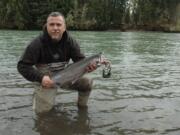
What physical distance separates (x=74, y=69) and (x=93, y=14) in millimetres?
65784

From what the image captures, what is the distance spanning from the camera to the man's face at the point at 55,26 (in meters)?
7.30

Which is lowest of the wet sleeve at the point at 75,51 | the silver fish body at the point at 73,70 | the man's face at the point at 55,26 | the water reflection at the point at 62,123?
the water reflection at the point at 62,123

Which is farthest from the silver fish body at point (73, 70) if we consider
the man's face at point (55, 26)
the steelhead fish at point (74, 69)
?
the man's face at point (55, 26)

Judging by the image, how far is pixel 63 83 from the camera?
7434 millimetres

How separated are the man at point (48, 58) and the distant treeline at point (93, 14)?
58.6m

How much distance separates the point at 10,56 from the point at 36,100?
11198 mm

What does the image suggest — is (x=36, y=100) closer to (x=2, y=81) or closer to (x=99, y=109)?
(x=99, y=109)

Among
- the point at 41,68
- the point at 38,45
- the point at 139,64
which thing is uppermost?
the point at 38,45

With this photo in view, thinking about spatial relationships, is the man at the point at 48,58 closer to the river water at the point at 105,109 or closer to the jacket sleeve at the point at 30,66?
the jacket sleeve at the point at 30,66

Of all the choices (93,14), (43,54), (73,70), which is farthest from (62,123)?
(93,14)

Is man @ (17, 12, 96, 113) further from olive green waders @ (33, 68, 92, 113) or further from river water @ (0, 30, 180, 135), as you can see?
river water @ (0, 30, 180, 135)

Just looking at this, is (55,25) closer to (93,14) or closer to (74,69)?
(74,69)

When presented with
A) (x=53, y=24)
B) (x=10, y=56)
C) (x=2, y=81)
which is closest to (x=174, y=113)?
(x=53, y=24)

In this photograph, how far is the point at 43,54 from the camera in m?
7.48
